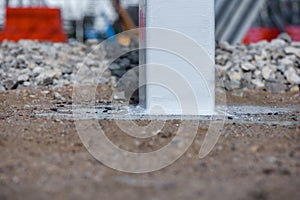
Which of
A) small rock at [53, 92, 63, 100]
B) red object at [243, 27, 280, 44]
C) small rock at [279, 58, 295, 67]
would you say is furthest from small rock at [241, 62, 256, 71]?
red object at [243, 27, 280, 44]

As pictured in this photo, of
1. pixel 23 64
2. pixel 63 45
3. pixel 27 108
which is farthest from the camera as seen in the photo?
pixel 63 45

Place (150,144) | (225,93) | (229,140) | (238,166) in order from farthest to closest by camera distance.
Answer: (225,93) < (229,140) < (150,144) < (238,166)

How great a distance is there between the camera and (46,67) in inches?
436

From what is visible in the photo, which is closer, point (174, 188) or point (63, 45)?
point (174, 188)

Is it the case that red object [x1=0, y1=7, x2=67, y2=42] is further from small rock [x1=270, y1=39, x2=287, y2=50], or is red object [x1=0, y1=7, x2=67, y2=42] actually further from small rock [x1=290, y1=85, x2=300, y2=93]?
small rock [x1=290, y1=85, x2=300, y2=93]

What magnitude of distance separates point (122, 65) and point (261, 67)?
8.24 ft

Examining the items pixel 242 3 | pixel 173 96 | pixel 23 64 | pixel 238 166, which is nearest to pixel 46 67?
pixel 23 64

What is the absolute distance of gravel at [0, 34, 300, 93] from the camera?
1050cm

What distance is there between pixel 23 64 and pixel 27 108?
3385 mm

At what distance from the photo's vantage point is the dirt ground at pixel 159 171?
144 inches

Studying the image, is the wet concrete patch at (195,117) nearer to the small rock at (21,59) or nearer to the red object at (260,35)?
the small rock at (21,59)

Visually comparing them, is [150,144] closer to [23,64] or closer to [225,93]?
[225,93]

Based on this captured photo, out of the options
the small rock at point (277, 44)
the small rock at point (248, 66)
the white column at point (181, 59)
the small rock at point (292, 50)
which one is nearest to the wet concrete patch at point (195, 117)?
the white column at point (181, 59)

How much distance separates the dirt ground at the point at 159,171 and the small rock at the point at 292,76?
4.67 m
